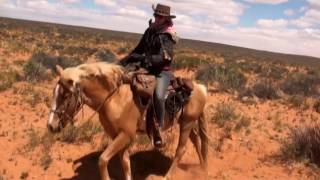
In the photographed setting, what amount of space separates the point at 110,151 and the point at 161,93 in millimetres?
1221

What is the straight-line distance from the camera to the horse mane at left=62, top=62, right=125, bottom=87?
621 centimetres

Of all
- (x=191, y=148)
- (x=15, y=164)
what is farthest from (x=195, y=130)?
(x=15, y=164)

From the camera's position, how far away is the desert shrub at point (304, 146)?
9.63 meters

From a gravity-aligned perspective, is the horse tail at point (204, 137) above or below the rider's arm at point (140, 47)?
below

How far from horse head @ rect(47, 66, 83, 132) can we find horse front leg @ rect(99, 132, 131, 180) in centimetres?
76

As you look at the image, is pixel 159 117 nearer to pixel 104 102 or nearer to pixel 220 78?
pixel 104 102

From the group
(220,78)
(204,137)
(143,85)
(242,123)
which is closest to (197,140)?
(204,137)

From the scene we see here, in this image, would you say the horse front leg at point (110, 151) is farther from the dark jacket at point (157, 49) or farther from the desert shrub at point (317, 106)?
the desert shrub at point (317, 106)

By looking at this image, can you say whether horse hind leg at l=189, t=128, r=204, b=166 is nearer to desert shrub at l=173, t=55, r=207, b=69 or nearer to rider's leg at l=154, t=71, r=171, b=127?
rider's leg at l=154, t=71, r=171, b=127

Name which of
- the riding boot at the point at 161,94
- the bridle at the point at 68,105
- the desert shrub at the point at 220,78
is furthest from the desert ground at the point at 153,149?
the desert shrub at the point at 220,78

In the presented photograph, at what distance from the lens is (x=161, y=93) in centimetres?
727

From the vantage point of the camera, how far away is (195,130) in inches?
347

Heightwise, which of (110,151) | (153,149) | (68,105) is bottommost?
(153,149)

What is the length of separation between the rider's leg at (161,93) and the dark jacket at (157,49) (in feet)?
0.37
